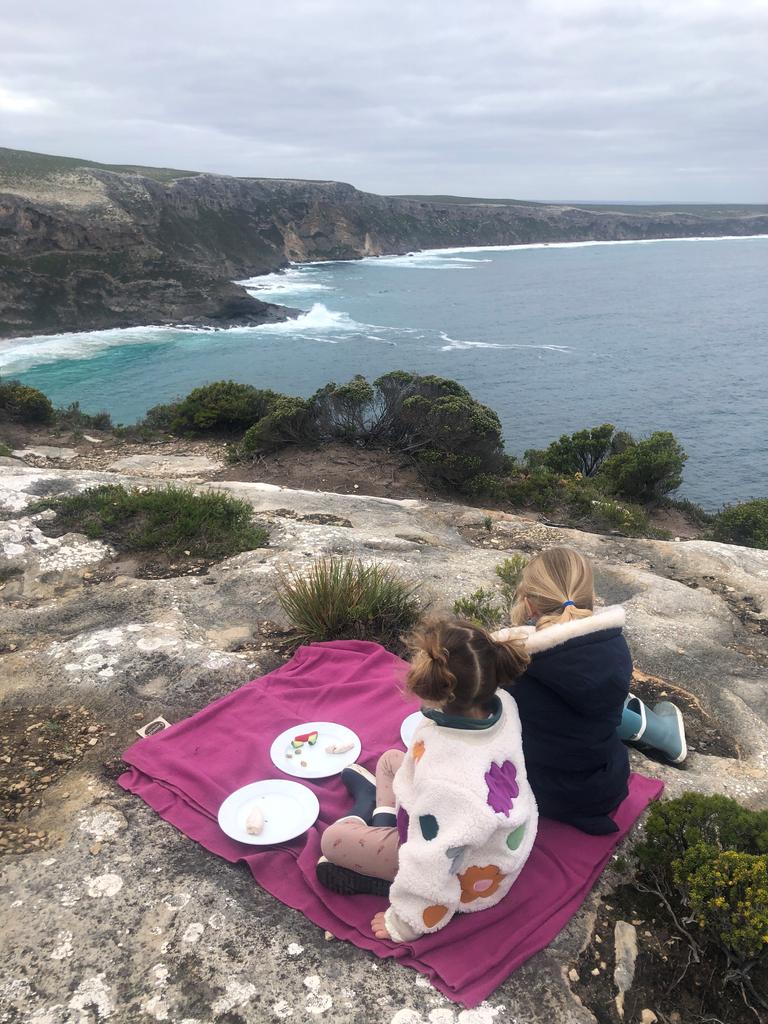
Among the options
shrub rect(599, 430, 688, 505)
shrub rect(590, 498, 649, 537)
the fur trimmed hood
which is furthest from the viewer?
shrub rect(599, 430, 688, 505)

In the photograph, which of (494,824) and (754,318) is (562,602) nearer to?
(494,824)

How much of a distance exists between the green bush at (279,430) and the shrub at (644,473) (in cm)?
647

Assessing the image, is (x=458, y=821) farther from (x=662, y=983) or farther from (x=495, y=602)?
(x=495, y=602)

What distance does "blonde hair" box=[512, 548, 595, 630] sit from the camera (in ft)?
10.3

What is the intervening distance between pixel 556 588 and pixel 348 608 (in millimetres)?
2580

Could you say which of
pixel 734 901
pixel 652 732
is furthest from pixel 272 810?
pixel 652 732

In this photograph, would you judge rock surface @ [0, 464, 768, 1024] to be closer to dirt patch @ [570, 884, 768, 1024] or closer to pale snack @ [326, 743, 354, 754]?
dirt patch @ [570, 884, 768, 1024]

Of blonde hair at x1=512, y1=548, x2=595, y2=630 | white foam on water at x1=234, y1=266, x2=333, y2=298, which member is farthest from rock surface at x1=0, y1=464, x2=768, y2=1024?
white foam on water at x1=234, y1=266, x2=333, y2=298

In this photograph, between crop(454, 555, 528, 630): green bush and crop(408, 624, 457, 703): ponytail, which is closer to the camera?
crop(408, 624, 457, 703): ponytail

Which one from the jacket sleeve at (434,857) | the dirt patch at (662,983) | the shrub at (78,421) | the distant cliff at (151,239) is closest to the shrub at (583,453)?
the shrub at (78,421)

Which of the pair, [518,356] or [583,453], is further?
[518,356]

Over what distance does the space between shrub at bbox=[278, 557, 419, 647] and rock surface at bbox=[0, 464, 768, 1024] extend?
37 centimetres

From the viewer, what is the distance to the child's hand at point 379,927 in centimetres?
284

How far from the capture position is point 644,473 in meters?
14.8
